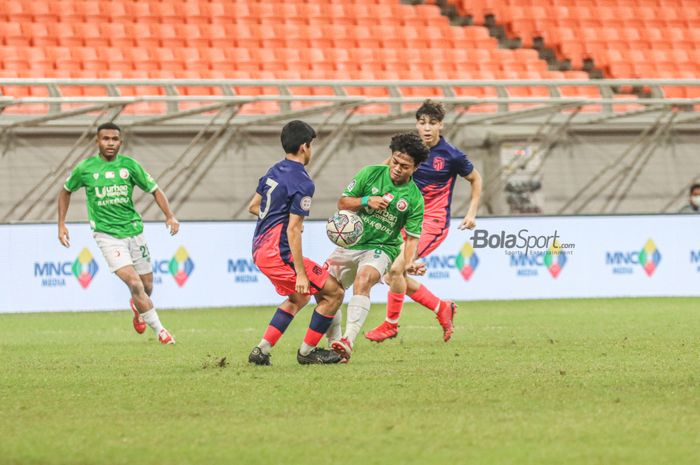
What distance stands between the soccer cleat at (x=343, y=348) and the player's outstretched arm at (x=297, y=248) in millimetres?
622

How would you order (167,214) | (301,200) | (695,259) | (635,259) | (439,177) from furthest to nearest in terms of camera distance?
(695,259)
(635,259)
(439,177)
(167,214)
(301,200)

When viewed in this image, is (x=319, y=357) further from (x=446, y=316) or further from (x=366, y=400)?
(x=446, y=316)

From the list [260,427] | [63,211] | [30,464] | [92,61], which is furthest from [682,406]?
[92,61]

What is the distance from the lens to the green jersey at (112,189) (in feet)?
42.5

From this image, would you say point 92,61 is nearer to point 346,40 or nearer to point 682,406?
point 346,40

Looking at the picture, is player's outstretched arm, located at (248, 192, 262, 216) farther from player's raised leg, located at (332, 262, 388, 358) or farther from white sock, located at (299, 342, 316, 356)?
white sock, located at (299, 342, 316, 356)

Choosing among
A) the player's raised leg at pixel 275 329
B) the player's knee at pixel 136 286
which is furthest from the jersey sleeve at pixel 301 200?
the player's knee at pixel 136 286

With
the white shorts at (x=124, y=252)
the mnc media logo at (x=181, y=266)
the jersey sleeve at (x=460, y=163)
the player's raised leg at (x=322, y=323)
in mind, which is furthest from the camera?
Result: the mnc media logo at (x=181, y=266)

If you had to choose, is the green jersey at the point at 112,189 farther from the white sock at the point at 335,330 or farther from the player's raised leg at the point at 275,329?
the player's raised leg at the point at 275,329

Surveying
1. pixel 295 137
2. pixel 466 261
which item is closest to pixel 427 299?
pixel 295 137

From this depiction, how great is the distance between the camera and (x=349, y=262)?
1045cm

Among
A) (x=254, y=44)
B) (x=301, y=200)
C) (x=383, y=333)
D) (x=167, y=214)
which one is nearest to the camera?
(x=301, y=200)

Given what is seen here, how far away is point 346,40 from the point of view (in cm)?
2500

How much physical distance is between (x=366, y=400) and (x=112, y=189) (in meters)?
5.74
